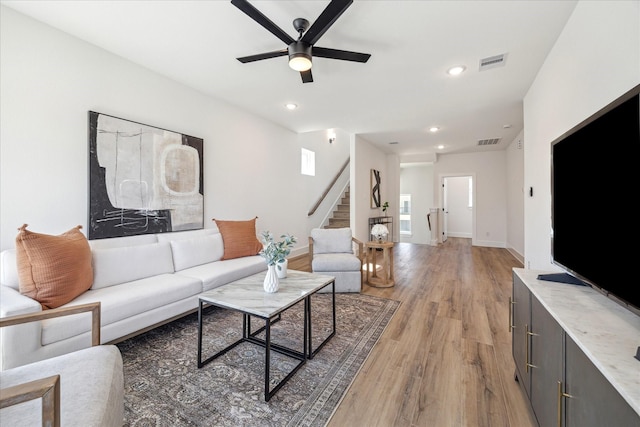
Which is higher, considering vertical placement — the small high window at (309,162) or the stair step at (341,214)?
the small high window at (309,162)

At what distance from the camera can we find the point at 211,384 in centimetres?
172

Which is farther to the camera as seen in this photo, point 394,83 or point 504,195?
point 504,195

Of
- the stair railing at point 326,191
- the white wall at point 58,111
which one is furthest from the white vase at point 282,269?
the stair railing at point 326,191

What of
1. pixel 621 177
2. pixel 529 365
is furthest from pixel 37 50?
pixel 529 365

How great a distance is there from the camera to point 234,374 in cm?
182

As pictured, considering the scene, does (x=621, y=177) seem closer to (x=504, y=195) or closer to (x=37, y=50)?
(x=37, y=50)

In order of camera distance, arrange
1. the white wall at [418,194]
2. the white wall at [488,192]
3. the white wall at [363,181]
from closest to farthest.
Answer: the white wall at [363,181], the white wall at [488,192], the white wall at [418,194]

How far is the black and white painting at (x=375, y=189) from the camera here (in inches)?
254

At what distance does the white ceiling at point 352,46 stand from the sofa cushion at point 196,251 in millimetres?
1922

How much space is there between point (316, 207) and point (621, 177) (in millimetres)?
5571

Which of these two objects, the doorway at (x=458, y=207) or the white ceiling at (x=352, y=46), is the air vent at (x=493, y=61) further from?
the doorway at (x=458, y=207)

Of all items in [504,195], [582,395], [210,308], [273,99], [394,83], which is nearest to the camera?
[582,395]

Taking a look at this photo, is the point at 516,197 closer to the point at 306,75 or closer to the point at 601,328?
the point at 306,75

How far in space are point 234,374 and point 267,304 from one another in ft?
1.87
